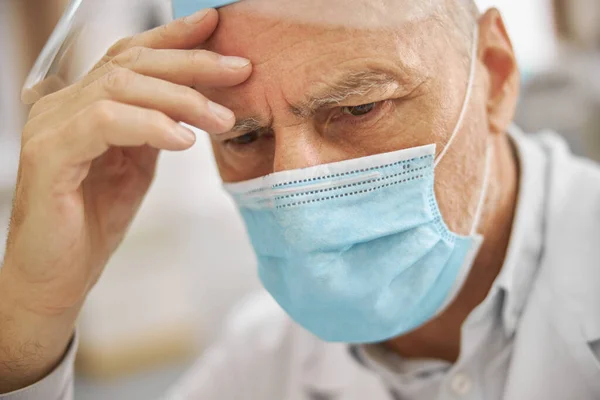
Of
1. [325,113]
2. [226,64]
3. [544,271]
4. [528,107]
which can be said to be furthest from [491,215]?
[528,107]

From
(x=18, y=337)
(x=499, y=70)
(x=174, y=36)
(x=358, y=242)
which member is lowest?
(x=18, y=337)

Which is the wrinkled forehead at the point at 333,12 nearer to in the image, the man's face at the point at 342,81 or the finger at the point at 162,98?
the man's face at the point at 342,81

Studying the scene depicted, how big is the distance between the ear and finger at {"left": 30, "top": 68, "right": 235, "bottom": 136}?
55cm

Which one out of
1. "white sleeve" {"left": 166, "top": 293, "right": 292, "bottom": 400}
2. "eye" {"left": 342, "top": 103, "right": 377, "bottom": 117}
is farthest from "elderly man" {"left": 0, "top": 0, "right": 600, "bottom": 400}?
"white sleeve" {"left": 166, "top": 293, "right": 292, "bottom": 400}

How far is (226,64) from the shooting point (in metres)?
0.99

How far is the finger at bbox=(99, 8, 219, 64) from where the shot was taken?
1.03 meters

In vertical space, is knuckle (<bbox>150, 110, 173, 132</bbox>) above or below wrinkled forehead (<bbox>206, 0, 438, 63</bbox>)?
below

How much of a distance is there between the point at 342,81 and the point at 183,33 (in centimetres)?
28

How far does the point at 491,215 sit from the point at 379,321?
345 mm

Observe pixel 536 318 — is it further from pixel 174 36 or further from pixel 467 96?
pixel 174 36

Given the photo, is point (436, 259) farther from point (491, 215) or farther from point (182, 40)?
point (182, 40)

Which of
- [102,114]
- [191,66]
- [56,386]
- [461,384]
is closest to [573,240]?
[461,384]

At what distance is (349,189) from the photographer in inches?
40.5

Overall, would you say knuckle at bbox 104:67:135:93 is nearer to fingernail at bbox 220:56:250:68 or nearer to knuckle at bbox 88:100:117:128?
knuckle at bbox 88:100:117:128
